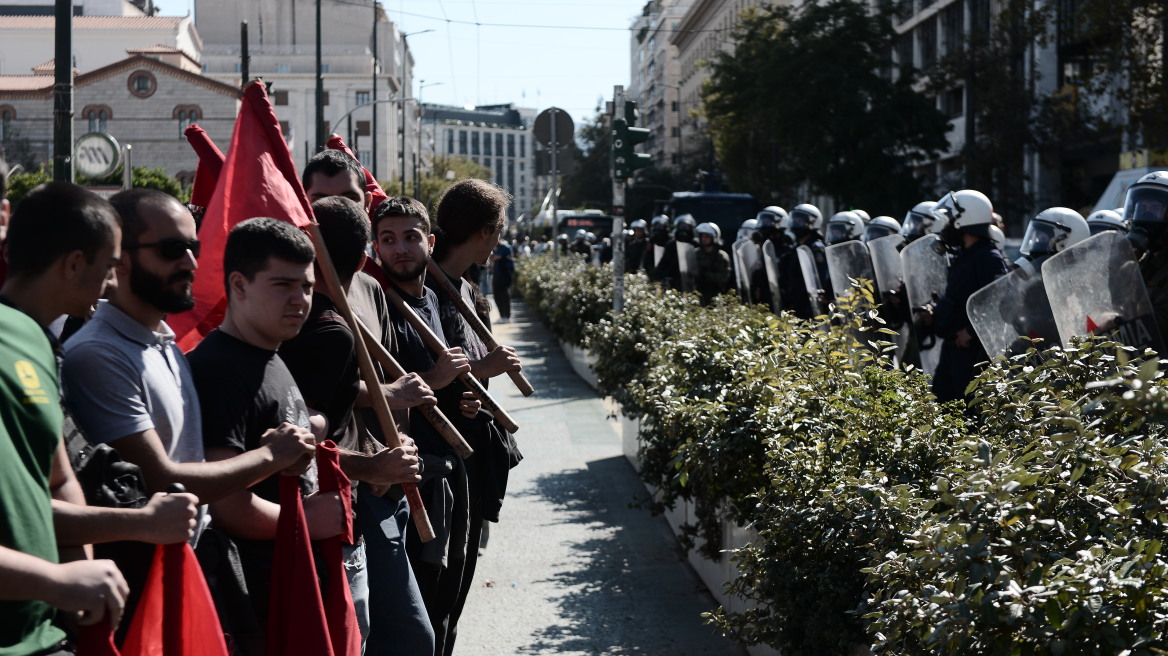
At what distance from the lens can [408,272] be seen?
4617mm

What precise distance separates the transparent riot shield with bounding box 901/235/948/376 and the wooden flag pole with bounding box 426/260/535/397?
15.0 feet

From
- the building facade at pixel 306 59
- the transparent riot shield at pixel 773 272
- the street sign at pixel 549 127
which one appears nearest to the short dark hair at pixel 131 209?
the transparent riot shield at pixel 773 272

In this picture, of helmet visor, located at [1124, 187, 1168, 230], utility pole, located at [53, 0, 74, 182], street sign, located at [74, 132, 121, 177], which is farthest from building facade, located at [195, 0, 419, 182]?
helmet visor, located at [1124, 187, 1168, 230]

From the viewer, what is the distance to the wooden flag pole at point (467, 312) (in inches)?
200

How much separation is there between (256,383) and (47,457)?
2.71ft

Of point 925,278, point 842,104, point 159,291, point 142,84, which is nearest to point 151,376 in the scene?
point 159,291

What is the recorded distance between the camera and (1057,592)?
2.50m

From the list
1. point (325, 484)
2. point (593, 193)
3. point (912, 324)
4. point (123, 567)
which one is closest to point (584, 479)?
point (912, 324)

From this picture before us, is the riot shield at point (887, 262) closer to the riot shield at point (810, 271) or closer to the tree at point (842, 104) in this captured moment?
the riot shield at point (810, 271)

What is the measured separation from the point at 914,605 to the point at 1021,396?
51.3 inches

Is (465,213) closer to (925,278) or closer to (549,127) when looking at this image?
(925,278)

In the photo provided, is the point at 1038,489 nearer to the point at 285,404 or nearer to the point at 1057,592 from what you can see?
the point at 1057,592

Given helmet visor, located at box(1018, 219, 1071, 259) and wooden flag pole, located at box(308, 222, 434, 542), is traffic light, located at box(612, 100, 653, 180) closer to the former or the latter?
helmet visor, located at box(1018, 219, 1071, 259)

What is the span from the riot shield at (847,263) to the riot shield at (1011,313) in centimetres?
338
